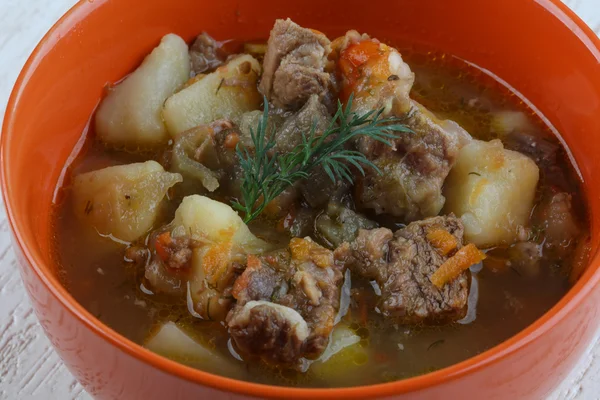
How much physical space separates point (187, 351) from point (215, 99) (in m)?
0.97

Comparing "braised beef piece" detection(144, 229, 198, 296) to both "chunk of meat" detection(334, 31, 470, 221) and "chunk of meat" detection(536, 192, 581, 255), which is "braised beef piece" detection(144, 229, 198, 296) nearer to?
"chunk of meat" detection(334, 31, 470, 221)

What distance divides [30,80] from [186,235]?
725mm

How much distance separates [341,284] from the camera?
249 cm

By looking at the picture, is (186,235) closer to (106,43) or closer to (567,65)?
(106,43)

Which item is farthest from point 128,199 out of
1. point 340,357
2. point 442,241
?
point 442,241

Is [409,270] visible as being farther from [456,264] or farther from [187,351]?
[187,351]

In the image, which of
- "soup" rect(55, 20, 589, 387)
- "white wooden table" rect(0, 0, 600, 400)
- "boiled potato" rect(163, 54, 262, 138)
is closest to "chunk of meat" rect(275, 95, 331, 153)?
"soup" rect(55, 20, 589, 387)

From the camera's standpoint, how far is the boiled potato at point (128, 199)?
2660 mm

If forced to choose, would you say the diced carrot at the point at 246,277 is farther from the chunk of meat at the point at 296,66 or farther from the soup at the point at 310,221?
the chunk of meat at the point at 296,66

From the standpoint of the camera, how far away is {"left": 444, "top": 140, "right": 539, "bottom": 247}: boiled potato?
2650 millimetres

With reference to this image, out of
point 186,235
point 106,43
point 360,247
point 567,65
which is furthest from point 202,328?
point 567,65

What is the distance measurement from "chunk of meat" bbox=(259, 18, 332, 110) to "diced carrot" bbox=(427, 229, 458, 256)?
628mm

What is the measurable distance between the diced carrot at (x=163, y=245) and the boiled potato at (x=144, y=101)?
0.54 m

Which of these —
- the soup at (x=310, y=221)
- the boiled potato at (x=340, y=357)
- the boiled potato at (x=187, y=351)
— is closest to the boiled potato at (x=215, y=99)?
the soup at (x=310, y=221)
